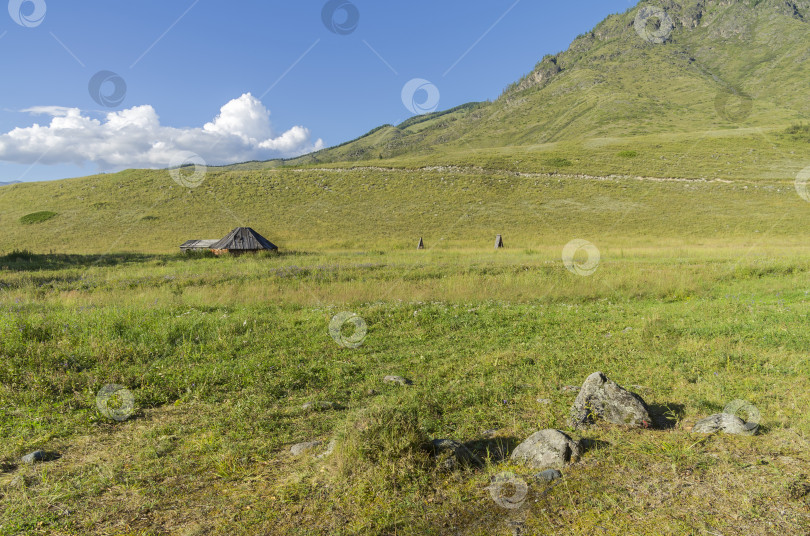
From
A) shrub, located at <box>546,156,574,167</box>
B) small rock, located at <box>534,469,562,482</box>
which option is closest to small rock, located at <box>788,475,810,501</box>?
small rock, located at <box>534,469,562,482</box>

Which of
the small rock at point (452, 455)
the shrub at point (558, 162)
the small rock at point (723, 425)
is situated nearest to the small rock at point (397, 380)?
the small rock at point (452, 455)

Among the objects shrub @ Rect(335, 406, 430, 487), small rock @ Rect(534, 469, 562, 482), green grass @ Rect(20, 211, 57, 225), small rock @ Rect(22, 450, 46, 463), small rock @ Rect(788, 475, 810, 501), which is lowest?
small rock @ Rect(788, 475, 810, 501)

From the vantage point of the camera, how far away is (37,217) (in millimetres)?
52000

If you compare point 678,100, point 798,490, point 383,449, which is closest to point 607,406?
point 798,490

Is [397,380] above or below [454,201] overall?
below

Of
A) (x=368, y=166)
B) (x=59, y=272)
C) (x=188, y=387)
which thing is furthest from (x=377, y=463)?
(x=368, y=166)

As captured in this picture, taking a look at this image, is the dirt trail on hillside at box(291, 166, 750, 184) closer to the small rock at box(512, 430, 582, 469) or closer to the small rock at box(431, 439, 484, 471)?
the small rock at box(512, 430, 582, 469)

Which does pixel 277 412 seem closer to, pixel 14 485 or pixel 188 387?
pixel 188 387

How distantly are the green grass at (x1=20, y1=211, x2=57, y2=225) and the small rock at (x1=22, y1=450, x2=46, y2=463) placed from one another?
61.2 meters

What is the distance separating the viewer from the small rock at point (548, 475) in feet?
13.2

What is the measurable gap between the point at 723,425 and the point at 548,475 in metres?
2.45

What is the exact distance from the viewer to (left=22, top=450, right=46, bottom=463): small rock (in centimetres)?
461

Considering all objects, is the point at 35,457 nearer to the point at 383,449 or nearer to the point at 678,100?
the point at 383,449

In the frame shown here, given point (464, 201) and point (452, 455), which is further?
point (464, 201)
